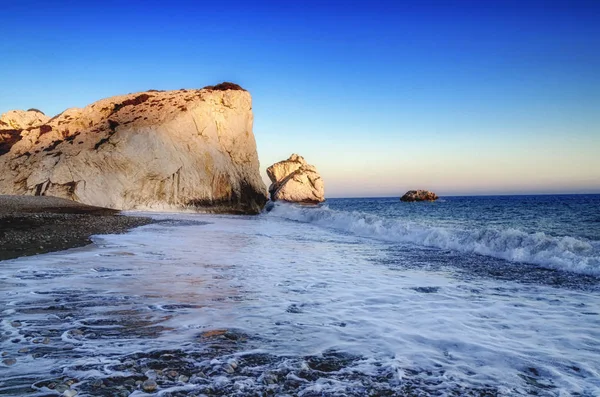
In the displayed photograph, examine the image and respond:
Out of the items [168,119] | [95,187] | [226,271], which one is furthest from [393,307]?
[168,119]

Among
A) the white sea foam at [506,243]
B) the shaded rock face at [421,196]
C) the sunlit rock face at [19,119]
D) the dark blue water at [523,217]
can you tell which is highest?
the sunlit rock face at [19,119]

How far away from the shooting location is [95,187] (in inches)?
1261

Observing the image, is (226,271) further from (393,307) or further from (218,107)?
(218,107)

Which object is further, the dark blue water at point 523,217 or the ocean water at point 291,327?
the dark blue water at point 523,217

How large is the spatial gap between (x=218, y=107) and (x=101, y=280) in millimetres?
34030

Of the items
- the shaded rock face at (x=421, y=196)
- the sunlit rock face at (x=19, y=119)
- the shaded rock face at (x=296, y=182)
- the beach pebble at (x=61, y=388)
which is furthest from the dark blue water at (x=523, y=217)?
the shaded rock face at (x=421, y=196)

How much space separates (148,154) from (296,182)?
1363 inches

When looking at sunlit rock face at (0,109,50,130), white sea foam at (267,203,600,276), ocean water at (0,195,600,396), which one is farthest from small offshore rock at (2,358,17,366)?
sunlit rock face at (0,109,50,130)

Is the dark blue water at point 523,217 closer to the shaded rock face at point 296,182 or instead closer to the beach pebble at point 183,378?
the shaded rock face at point 296,182

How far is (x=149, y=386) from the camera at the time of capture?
2873 mm

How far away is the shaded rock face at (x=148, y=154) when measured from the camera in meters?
32.4

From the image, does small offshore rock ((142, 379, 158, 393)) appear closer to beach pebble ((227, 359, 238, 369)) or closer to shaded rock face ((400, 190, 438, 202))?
beach pebble ((227, 359, 238, 369))

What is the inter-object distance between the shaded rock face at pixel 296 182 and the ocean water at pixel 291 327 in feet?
187

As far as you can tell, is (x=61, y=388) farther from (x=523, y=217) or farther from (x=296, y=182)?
(x=296, y=182)
